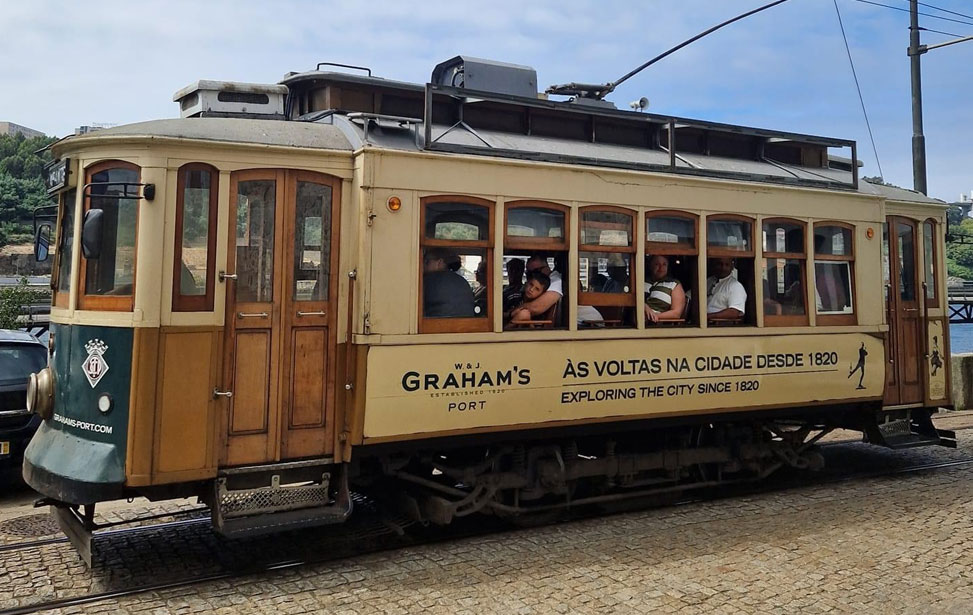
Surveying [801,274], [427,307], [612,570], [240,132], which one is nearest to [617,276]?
[427,307]

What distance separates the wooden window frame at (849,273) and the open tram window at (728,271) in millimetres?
831

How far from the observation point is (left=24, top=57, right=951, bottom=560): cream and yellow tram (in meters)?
5.15

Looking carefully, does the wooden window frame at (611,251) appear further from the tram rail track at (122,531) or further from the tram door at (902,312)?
the tram rail track at (122,531)

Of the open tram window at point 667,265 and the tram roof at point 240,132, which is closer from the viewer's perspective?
the tram roof at point 240,132

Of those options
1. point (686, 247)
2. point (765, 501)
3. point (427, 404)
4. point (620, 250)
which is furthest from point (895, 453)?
point (427, 404)

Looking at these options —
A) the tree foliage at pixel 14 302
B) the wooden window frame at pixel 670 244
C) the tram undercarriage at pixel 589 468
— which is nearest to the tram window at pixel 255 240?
the tram undercarriage at pixel 589 468

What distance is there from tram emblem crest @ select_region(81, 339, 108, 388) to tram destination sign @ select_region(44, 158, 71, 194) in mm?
1211

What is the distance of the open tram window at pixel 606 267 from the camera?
21.5 ft

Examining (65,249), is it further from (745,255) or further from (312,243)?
(745,255)

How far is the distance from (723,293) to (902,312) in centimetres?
278

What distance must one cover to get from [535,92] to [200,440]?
4.68 meters

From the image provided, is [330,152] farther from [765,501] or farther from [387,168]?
[765,501]

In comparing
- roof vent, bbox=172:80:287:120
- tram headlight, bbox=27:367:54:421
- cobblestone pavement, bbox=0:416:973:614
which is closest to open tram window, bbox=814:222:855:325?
cobblestone pavement, bbox=0:416:973:614

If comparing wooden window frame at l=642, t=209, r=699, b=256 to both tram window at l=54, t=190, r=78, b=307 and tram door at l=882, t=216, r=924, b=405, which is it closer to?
tram door at l=882, t=216, r=924, b=405
